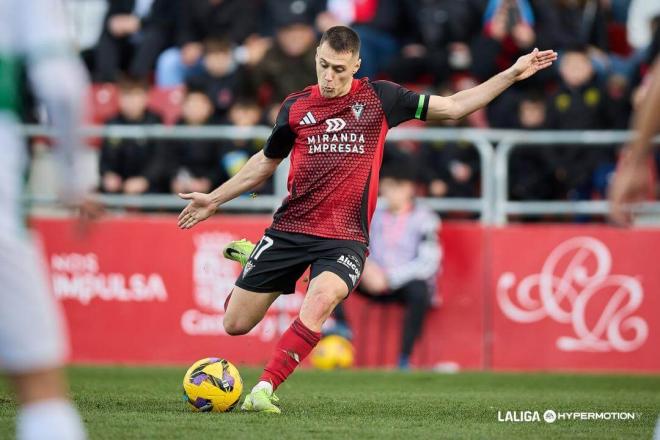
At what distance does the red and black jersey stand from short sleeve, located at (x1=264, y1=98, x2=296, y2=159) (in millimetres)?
23

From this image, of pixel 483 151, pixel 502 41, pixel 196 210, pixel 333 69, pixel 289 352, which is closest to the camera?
pixel 289 352

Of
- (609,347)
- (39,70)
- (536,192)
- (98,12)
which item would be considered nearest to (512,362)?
(609,347)

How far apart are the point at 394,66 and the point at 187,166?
3.17m

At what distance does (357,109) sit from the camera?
350 inches

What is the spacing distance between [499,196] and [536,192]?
0.48m

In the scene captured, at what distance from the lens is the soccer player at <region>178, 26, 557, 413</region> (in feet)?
28.8

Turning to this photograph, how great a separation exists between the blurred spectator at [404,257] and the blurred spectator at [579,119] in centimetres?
158

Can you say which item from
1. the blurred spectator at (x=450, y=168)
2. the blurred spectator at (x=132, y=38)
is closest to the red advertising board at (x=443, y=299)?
the blurred spectator at (x=450, y=168)

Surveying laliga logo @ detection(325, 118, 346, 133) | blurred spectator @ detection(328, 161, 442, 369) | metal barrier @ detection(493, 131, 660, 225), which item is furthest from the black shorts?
metal barrier @ detection(493, 131, 660, 225)

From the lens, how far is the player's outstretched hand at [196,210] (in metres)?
8.85

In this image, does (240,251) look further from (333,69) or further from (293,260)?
(333,69)

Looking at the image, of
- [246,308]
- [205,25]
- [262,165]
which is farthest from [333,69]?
[205,25]

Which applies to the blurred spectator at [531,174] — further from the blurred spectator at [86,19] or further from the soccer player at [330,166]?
the blurred spectator at [86,19]

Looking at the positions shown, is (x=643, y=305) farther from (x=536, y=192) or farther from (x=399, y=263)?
(x=399, y=263)
